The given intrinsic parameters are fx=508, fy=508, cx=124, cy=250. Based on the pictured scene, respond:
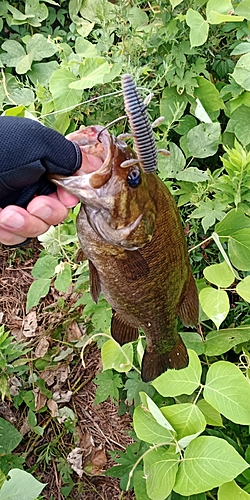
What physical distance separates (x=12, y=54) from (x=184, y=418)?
1.84m

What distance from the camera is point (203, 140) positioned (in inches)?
78.2

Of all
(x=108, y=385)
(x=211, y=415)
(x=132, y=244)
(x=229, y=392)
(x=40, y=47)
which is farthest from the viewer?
(x=40, y=47)

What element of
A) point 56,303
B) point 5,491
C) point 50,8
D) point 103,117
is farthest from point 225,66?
point 5,491

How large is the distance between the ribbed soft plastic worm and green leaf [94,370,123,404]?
138 cm

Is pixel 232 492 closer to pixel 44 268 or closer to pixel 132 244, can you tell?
pixel 132 244

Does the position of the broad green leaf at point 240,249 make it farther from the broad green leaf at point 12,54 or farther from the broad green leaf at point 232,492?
the broad green leaf at point 12,54

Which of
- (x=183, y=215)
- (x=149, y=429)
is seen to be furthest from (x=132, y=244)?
(x=183, y=215)

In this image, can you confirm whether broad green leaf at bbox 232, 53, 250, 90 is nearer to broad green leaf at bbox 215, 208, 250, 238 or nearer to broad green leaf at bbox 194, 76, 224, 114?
broad green leaf at bbox 194, 76, 224, 114

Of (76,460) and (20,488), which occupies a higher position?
(20,488)

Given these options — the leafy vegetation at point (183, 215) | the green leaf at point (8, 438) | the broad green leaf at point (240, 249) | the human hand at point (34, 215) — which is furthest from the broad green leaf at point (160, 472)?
the green leaf at point (8, 438)

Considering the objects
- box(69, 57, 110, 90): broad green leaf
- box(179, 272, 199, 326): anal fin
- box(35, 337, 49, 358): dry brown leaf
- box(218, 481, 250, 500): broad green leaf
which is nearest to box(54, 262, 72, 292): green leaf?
box(179, 272, 199, 326): anal fin

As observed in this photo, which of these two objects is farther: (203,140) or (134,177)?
(203,140)

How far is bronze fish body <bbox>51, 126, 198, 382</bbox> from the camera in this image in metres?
1.08

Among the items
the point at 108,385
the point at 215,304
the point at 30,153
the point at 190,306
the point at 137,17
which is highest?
the point at 30,153
